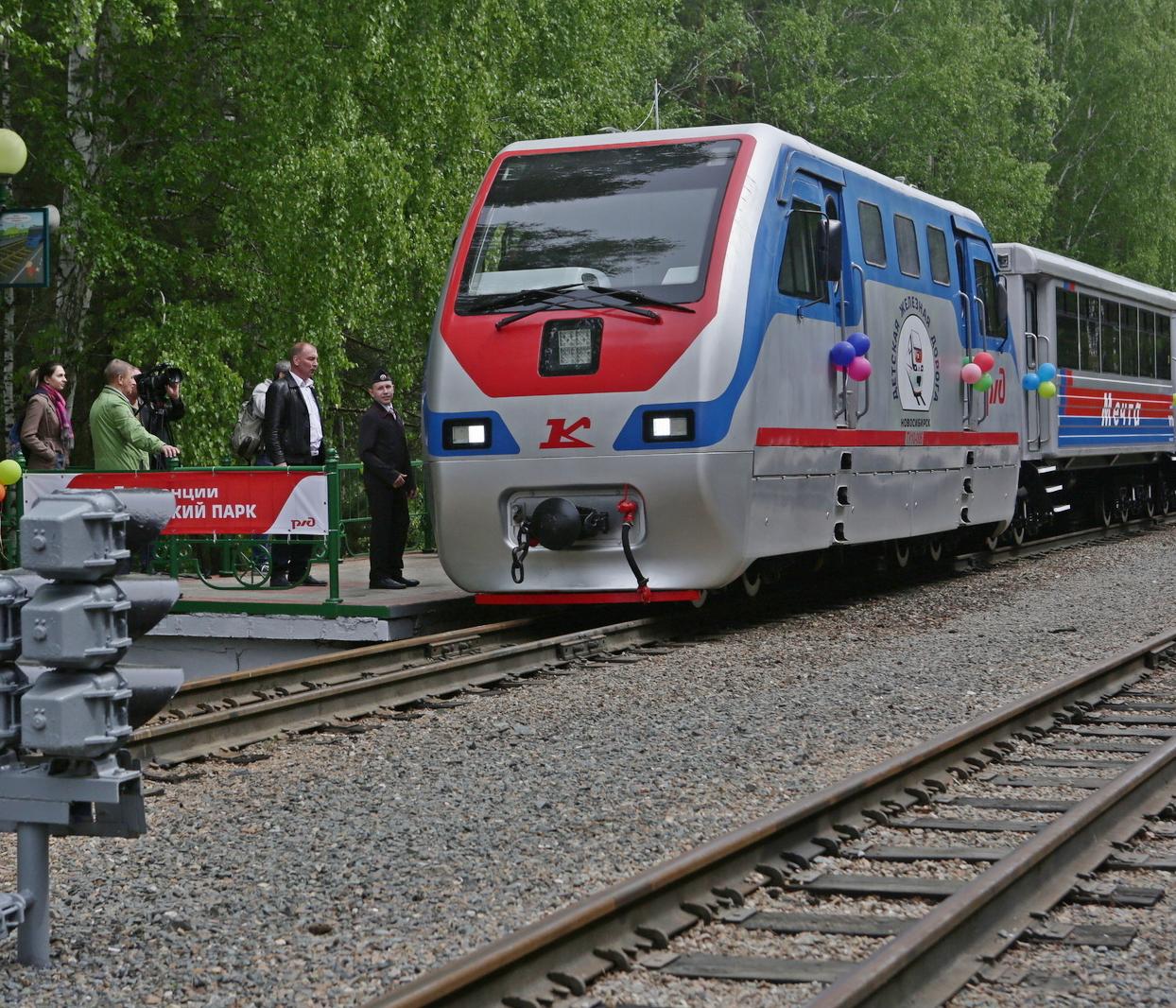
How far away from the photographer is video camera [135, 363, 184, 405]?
1450cm

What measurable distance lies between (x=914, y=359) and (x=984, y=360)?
1890 mm

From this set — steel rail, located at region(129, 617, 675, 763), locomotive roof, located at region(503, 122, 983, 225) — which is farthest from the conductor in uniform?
steel rail, located at region(129, 617, 675, 763)

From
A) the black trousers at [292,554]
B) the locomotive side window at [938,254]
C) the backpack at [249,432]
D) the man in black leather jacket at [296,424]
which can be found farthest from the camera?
the locomotive side window at [938,254]

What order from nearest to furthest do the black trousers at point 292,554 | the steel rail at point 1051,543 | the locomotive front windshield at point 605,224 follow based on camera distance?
the locomotive front windshield at point 605,224 → the black trousers at point 292,554 → the steel rail at point 1051,543

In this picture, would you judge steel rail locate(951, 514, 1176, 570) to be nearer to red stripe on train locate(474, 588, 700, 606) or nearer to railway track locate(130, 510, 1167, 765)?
railway track locate(130, 510, 1167, 765)

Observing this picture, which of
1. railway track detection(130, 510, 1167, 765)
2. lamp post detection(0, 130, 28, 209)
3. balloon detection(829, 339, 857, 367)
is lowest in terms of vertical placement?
railway track detection(130, 510, 1167, 765)

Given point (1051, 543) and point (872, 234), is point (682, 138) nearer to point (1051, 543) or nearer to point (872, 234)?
point (872, 234)

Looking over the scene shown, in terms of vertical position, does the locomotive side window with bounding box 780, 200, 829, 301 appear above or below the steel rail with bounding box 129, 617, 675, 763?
above

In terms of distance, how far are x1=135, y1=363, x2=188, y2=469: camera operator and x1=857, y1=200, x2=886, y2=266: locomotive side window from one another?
5451 millimetres

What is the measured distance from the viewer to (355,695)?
8.95 meters

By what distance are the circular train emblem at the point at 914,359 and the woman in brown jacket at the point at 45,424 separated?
6.34 meters

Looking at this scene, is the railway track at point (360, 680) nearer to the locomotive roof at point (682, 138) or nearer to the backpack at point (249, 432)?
the backpack at point (249, 432)

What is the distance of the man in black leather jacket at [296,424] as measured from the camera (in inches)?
524

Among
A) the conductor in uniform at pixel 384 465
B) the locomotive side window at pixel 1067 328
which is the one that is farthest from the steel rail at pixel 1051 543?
the conductor in uniform at pixel 384 465
